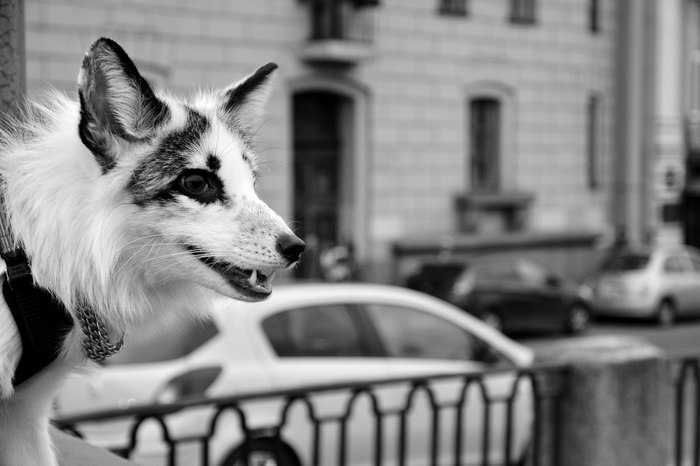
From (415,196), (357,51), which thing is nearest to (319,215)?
(415,196)

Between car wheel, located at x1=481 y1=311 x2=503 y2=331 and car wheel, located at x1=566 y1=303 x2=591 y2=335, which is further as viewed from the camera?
car wheel, located at x1=566 y1=303 x2=591 y2=335

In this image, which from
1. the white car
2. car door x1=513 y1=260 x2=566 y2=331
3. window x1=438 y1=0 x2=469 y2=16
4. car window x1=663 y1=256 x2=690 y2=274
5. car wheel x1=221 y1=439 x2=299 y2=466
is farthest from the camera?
window x1=438 y1=0 x2=469 y2=16

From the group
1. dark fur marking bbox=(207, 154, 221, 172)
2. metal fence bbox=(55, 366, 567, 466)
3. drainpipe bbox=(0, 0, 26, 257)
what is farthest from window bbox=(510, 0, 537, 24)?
dark fur marking bbox=(207, 154, 221, 172)

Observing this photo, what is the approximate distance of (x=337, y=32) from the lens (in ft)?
69.6

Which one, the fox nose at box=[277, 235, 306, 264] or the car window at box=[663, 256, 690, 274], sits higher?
the fox nose at box=[277, 235, 306, 264]

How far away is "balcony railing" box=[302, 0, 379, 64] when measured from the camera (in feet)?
68.4

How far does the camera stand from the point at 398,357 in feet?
25.1

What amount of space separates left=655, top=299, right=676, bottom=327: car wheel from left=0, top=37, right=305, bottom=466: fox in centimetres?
1951

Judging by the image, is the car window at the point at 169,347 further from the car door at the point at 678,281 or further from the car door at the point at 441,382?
the car door at the point at 678,281

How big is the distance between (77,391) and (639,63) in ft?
79.3

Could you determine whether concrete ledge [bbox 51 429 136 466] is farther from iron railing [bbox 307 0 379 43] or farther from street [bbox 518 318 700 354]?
iron railing [bbox 307 0 379 43]

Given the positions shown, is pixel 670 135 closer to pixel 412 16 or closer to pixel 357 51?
pixel 412 16

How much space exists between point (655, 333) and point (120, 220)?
18789 millimetres

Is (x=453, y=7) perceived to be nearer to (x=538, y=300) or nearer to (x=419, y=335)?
(x=538, y=300)
